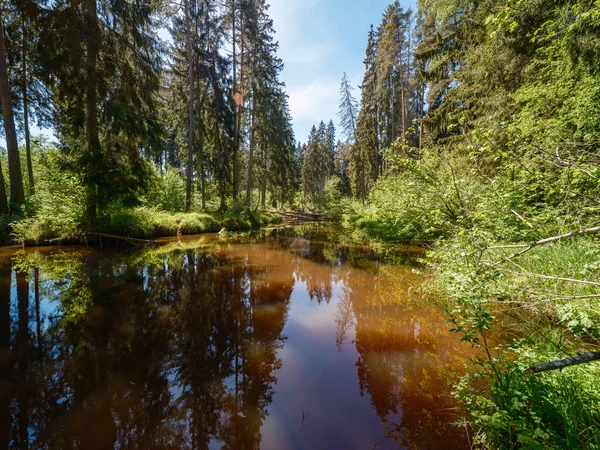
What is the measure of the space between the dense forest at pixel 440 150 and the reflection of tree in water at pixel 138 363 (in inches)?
96.0

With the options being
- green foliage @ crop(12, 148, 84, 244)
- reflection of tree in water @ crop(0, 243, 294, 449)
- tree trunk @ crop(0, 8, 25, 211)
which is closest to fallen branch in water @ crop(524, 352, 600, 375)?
reflection of tree in water @ crop(0, 243, 294, 449)

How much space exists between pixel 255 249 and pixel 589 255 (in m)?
10.3

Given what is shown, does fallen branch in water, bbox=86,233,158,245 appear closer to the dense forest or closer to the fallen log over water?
the dense forest

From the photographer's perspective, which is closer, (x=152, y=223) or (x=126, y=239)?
(x=126, y=239)

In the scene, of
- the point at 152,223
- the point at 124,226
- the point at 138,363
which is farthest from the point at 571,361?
the point at 152,223

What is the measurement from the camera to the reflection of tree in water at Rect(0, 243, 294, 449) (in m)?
2.45

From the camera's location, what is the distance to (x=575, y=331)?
311 centimetres

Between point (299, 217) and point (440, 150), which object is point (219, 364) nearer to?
point (440, 150)

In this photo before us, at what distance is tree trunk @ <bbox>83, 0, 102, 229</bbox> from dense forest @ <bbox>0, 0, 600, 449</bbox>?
6 centimetres

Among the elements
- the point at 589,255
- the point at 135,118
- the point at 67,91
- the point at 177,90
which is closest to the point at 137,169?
the point at 135,118

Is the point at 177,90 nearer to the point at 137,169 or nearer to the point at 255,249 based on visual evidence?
the point at 137,169

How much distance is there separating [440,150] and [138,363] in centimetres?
1299

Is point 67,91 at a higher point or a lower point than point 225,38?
lower

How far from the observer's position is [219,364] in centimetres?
352
